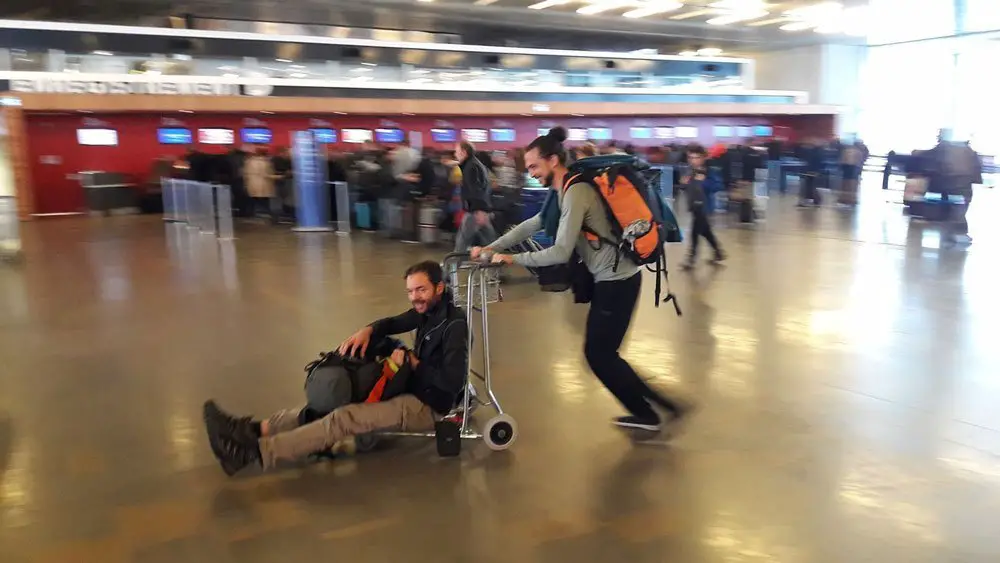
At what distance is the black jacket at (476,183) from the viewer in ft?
27.7

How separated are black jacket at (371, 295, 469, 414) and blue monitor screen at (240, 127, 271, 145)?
19112 mm

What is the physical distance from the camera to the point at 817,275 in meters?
9.26

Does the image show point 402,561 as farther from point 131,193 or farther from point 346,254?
point 131,193

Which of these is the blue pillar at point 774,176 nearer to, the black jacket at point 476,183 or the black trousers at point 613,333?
the black jacket at point 476,183

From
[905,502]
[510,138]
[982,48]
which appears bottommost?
[905,502]

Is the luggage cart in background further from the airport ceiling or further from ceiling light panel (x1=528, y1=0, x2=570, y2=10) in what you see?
Answer: ceiling light panel (x1=528, y1=0, x2=570, y2=10)

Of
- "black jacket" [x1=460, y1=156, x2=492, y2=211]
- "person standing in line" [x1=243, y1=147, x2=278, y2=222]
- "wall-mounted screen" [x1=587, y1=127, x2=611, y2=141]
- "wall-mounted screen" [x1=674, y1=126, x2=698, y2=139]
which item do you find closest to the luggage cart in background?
"person standing in line" [x1=243, y1=147, x2=278, y2=222]

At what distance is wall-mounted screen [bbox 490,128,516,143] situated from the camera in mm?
26281

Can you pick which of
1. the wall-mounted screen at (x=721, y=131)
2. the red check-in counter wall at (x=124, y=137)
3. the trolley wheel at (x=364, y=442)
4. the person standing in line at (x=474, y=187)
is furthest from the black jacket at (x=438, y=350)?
the wall-mounted screen at (x=721, y=131)

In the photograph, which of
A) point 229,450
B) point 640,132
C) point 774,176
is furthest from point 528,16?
point 229,450

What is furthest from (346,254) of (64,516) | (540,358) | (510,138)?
(510,138)

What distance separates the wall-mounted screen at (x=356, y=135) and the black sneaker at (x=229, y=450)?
20.4 m

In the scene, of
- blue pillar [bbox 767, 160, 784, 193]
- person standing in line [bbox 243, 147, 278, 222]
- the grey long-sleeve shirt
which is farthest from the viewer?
blue pillar [bbox 767, 160, 784, 193]

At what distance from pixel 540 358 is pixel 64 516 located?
A: 132 inches
